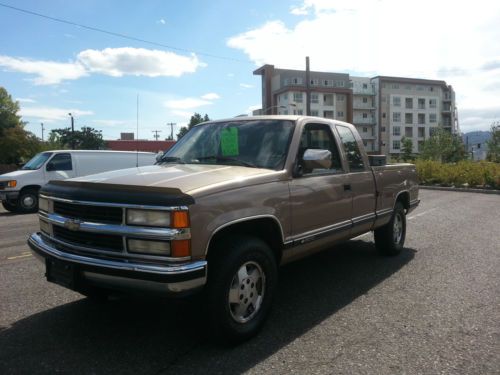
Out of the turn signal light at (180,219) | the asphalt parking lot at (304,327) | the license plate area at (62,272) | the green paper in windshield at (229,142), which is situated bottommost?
the asphalt parking lot at (304,327)

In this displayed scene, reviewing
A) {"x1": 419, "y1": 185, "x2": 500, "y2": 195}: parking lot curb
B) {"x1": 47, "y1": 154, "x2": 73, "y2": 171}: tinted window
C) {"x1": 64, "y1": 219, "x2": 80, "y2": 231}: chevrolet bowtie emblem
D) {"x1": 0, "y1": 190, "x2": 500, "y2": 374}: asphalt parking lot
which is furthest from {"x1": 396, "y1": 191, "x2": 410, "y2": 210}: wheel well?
{"x1": 419, "y1": 185, "x2": 500, "y2": 195}: parking lot curb

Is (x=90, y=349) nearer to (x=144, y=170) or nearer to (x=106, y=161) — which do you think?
(x=144, y=170)

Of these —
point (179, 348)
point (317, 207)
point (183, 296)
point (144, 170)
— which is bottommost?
point (179, 348)

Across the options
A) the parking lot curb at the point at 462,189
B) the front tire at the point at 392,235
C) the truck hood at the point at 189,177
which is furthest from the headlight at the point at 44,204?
the parking lot curb at the point at 462,189

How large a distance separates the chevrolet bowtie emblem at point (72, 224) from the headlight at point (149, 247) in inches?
21.1

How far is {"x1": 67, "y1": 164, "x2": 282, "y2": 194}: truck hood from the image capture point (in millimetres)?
3330

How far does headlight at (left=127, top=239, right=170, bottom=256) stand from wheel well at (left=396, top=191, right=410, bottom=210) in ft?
15.3

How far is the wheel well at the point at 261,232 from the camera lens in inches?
141

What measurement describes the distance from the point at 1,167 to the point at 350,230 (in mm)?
45913

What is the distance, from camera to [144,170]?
4.18 m

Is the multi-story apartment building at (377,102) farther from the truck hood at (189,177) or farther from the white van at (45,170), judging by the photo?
the truck hood at (189,177)

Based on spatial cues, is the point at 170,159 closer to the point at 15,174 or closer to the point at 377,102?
the point at 15,174

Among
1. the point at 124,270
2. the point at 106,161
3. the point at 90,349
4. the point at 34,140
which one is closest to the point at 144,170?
the point at 124,270

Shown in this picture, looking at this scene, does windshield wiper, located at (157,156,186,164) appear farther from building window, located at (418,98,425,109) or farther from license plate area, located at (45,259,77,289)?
building window, located at (418,98,425,109)
